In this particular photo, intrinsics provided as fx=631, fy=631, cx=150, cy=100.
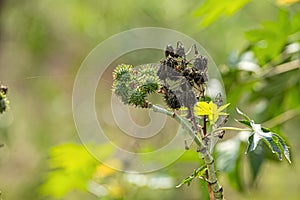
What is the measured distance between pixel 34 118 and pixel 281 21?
1.87 meters

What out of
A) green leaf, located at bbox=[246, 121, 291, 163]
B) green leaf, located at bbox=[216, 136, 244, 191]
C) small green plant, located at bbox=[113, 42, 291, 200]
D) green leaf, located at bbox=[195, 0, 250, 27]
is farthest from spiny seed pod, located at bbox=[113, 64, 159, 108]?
green leaf, located at bbox=[195, 0, 250, 27]

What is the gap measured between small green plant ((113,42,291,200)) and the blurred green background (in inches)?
29.0

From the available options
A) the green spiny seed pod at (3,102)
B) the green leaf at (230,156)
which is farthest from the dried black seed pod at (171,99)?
the green leaf at (230,156)

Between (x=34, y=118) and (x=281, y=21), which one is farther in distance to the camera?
(x=34, y=118)

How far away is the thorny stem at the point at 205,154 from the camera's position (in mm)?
491

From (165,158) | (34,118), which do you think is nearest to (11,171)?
(34,118)

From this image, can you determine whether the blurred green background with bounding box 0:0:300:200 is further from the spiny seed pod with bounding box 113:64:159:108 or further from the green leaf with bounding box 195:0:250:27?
the spiny seed pod with bounding box 113:64:159:108

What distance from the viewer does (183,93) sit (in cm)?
53

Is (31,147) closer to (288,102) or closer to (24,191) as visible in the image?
(24,191)

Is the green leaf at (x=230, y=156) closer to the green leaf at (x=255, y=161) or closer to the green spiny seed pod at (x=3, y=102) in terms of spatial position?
the green leaf at (x=255, y=161)

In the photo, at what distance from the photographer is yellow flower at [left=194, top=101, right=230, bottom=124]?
0.54 metres

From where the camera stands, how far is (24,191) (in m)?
2.09

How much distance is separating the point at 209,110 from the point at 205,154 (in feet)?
0.20

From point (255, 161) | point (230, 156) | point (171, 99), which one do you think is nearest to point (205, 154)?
point (171, 99)
